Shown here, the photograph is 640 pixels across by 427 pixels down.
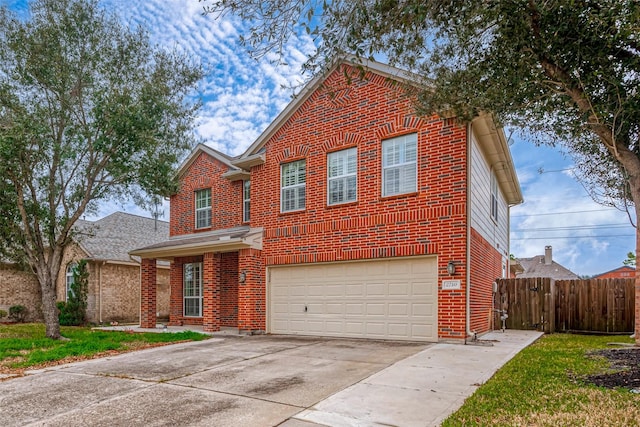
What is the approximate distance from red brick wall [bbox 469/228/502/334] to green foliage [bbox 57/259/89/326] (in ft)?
53.7

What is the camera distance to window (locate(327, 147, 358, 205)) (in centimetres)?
1233

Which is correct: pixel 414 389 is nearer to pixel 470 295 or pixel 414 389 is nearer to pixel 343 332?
pixel 470 295

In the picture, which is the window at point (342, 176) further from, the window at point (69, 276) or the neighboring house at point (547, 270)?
the neighboring house at point (547, 270)

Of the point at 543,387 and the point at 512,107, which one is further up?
the point at 512,107

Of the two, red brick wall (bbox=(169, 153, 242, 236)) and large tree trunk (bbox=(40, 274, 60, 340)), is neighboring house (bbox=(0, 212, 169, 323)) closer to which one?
red brick wall (bbox=(169, 153, 242, 236))

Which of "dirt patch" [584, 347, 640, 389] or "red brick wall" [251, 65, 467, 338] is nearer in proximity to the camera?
"dirt patch" [584, 347, 640, 389]

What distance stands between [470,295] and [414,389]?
517 cm

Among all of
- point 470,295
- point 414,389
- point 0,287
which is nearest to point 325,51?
point 414,389

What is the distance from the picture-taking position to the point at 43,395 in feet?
21.1

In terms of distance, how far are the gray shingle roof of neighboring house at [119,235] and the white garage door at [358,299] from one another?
968cm

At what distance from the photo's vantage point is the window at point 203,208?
17234mm

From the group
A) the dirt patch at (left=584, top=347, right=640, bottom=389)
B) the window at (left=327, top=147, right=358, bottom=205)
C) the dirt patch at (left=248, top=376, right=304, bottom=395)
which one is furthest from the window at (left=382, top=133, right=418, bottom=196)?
the dirt patch at (left=248, top=376, right=304, bottom=395)

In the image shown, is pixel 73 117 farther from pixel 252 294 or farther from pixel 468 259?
pixel 468 259

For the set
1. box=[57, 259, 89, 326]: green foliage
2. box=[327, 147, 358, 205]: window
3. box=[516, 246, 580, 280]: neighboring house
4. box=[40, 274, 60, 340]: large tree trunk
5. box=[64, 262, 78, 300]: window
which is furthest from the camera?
box=[516, 246, 580, 280]: neighboring house
